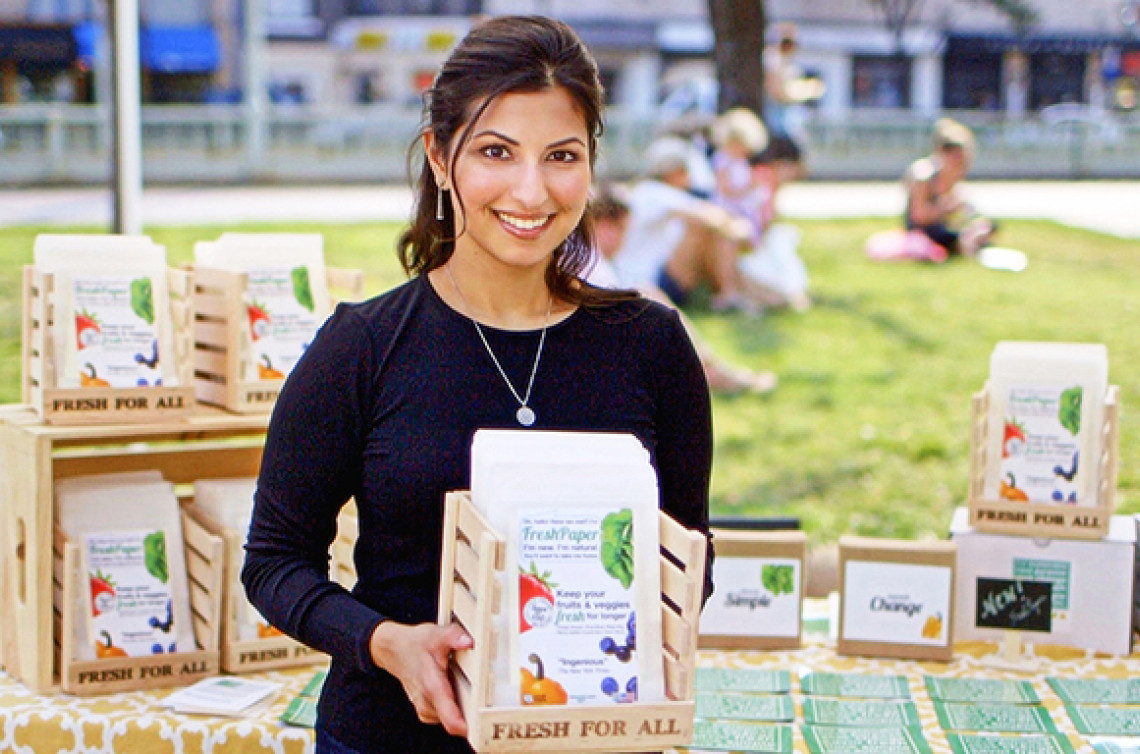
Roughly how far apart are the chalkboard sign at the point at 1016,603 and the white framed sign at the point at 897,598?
9 centimetres

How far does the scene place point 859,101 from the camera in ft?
74.5

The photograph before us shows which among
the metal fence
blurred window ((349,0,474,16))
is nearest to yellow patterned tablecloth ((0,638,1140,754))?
the metal fence

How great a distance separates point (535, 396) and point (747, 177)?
7631mm

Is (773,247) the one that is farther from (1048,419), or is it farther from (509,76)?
(509,76)

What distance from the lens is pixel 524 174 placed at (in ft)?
4.82

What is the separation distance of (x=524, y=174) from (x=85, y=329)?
4.29 ft

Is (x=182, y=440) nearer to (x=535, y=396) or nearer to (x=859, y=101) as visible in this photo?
(x=535, y=396)

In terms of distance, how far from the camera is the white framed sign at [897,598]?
278 cm

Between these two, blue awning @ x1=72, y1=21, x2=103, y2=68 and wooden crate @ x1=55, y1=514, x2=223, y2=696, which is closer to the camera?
wooden crate @ x1=55, y1=514, x2=223, y2=696

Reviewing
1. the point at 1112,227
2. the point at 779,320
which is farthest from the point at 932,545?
the point at 1112,227

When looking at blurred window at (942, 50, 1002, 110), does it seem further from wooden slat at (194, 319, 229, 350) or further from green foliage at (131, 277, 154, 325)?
green foliage at (131, 277, 154, 325)

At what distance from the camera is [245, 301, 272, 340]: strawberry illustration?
2637 mm

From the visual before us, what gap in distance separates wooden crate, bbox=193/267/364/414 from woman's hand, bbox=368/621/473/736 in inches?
50.2

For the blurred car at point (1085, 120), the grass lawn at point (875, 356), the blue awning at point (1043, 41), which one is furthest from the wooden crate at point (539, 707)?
the blurred car at point (1085, 120)
